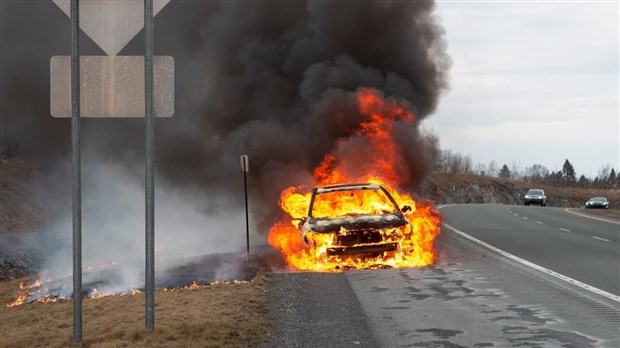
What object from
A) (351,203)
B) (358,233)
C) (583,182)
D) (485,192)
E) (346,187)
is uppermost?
(583,182)

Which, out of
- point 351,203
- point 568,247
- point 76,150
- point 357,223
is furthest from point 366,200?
point 76,150

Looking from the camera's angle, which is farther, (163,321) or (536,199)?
(536,199)

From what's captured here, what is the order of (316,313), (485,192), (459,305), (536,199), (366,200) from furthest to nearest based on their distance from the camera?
(485,192) → (536,199) → (366,200) → (459,305) → (316,313)

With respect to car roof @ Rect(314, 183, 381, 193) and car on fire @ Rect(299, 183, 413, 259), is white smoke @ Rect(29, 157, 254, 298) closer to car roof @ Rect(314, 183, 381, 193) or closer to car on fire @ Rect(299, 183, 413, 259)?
car roof @ Rect(314, 183, 381, 193)

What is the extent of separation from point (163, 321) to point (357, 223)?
4.73 meters

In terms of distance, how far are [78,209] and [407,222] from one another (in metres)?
6.73

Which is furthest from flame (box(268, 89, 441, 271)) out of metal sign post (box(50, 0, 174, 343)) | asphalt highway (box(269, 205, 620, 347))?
metal sign post (box(50, 0, 174, 343))

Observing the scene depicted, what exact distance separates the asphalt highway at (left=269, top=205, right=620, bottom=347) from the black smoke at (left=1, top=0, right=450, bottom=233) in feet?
19.9

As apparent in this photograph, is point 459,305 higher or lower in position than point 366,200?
lower

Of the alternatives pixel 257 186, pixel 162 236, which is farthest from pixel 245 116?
pixel 162 236

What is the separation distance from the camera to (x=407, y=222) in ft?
41.4

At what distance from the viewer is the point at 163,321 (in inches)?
333

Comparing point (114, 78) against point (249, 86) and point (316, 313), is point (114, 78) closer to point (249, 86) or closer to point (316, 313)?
point (316, 313)

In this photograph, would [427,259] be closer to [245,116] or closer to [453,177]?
[245,116]
